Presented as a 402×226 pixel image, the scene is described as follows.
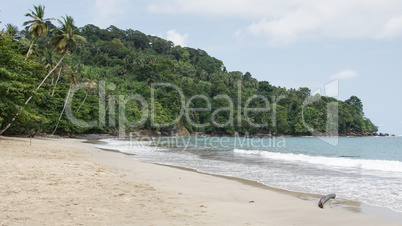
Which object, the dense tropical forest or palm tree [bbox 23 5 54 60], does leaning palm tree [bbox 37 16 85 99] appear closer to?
palm tree [bbox 23 5 54 60]

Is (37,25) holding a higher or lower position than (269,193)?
higher

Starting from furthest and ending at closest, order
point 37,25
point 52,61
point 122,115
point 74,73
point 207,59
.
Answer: point 207,59 → point 122,115 → point 74,73 → point 52,61 → point 37,25

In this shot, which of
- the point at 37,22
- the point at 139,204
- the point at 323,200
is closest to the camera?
the point at 139,204

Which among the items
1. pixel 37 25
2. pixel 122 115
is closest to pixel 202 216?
pixel 37 25

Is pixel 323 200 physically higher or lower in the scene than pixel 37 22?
→ lower

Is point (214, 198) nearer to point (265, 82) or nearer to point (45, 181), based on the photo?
point (45, 181)

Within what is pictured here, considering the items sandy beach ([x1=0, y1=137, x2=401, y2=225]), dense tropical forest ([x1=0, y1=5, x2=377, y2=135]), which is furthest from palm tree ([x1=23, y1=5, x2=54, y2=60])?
sandy beach ([x1=0, y1=137, x2=401, y2=225])

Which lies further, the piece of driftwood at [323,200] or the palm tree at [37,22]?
the palm tree at [37,22]

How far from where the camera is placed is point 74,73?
45.7 meters

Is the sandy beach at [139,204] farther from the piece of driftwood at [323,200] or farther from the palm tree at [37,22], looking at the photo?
the palm tree at [37,22]

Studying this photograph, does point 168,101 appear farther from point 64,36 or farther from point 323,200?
point 323,200

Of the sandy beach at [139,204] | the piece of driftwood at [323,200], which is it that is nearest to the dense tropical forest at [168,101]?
the sandy beach at [139,204]

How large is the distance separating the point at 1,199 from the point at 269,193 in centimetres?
696

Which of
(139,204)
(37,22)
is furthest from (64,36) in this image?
(139,204)
